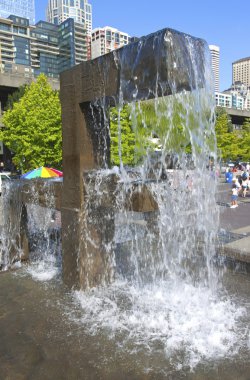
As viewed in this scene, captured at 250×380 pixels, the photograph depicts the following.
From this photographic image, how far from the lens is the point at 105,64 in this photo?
4617 millimetres

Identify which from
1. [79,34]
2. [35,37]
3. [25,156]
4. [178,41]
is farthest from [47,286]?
[79,34]

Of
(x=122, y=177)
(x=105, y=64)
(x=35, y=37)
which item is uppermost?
(x=35, y=37)

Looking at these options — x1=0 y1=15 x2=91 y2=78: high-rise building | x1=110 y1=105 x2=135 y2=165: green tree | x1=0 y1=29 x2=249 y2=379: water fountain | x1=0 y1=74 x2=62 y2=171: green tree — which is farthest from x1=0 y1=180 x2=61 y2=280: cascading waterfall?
x1=0 y1=15 x2=91 y2=78: high-rise building

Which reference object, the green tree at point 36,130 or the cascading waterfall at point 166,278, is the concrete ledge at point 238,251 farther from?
the green tree at point 36,130

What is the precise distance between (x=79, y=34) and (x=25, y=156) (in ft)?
515

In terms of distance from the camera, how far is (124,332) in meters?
4.06

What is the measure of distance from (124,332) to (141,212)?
180 cm

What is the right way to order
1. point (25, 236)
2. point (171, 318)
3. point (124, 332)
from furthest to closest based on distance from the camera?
point (25, 236)
point (171, 318)
point (124, 332)

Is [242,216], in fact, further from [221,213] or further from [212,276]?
[212,276]

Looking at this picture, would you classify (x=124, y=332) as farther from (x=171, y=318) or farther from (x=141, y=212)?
(x=141, y=212)

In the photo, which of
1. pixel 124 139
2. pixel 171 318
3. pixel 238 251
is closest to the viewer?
pixel 171 318

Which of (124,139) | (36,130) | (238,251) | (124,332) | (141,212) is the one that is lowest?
(124,332)

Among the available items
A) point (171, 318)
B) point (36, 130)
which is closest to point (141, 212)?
point (171, 318)

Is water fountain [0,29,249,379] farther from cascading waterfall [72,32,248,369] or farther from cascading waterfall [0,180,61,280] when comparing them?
cascading waterfall [0,180,61,280]
